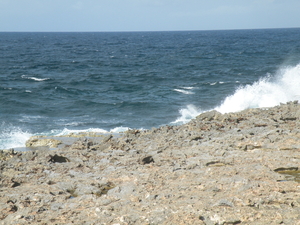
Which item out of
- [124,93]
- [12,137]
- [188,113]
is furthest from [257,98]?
[12,137]

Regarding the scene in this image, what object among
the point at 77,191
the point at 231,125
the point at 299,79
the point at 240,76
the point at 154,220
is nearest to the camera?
the point at 154,220

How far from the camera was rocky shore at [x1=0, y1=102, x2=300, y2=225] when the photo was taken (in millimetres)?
5727

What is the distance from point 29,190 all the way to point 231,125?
802 centimetres

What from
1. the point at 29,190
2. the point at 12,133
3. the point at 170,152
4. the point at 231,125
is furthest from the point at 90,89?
the point at 29,190

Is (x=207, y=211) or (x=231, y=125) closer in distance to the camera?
(x=207, y=211)

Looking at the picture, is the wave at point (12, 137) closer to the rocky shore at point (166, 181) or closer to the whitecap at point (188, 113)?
the rocky shore at point (166, 181)

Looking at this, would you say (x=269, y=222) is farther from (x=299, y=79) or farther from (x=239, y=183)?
(x=299, y=79)

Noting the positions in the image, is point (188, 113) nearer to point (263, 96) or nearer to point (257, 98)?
point (257, 98)

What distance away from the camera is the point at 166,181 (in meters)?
7.43

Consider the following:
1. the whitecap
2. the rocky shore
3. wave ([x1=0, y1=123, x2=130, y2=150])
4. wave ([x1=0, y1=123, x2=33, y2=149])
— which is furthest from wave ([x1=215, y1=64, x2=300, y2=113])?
wave ([x1=0, y1=123, x2=33, y2=149])

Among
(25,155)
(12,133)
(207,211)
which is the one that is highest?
(207,211)

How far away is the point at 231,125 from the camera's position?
12969mm

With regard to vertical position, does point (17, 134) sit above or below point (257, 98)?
below

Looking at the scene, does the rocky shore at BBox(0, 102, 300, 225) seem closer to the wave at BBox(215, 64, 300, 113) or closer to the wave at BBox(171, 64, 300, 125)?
the wave at BBox(171, 64, 300, 125)
